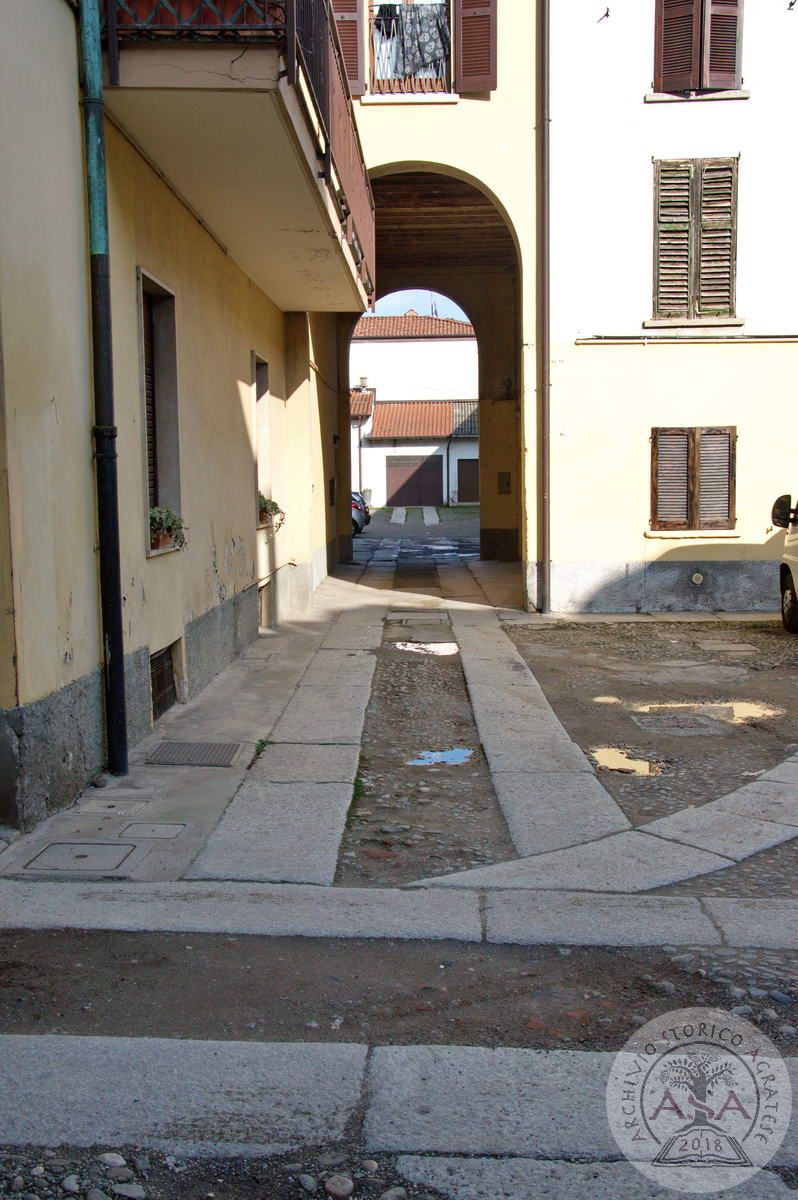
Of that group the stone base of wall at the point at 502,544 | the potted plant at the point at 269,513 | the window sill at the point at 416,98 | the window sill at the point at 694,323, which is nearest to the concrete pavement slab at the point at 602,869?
the potted plant at the point at 269,513

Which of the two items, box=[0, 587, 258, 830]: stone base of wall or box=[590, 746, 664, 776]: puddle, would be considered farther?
box=[590, 746, 664, 776]: puddle

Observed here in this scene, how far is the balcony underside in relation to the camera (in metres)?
5.85

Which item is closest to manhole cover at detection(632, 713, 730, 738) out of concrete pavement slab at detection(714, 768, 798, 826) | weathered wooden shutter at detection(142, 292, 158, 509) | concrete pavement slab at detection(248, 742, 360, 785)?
concrete pavement slab at detection(714, 768, 798, 826)

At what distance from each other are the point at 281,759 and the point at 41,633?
6.36 feet

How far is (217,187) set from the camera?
759 centimetres

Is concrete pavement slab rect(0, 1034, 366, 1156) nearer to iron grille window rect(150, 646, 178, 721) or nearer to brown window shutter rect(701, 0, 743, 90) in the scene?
iron grille window rect(150, 646, 178, 721)

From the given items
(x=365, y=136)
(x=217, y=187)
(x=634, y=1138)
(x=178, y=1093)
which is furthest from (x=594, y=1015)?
(x=365, y=136)

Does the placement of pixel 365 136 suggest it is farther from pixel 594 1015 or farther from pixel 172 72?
pixel 594 1015

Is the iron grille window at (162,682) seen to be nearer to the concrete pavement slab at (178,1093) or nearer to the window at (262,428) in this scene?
the window at (262,428)

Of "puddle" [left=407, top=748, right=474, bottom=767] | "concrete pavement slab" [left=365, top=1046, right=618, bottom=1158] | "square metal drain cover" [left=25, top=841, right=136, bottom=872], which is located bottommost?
"puddle" [left=407, top=748, right=474, bottom=767]

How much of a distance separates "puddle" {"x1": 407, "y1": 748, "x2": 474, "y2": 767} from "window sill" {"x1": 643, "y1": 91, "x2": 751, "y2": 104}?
363 inches

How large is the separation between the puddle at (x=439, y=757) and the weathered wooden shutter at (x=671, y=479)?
7.06m

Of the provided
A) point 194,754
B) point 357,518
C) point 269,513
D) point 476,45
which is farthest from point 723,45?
point 357,518

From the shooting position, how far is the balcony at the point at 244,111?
19.1ft
